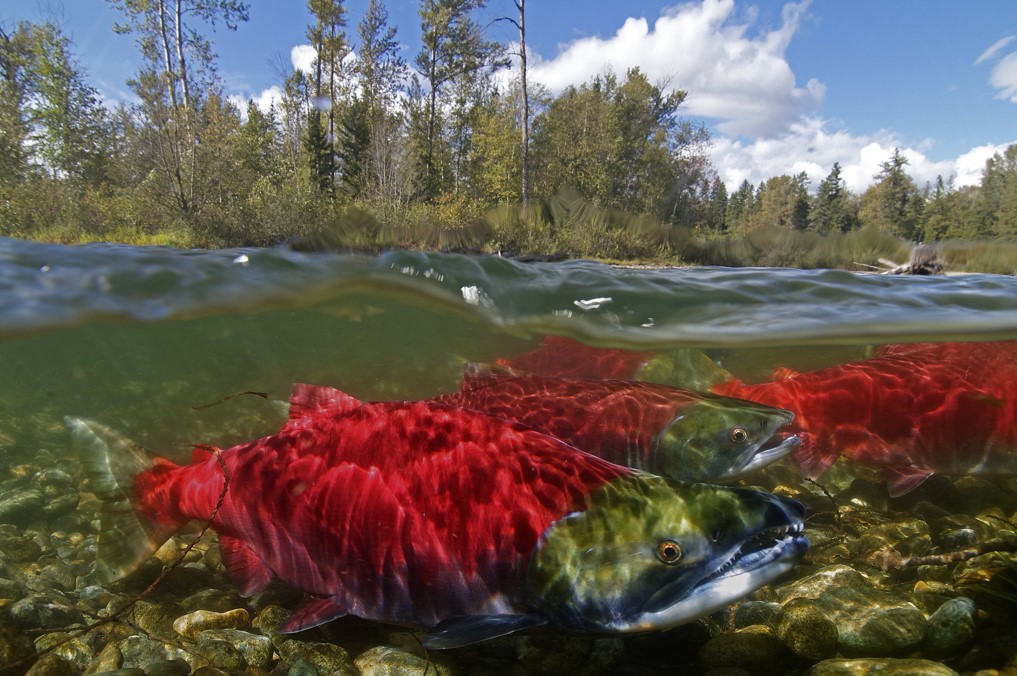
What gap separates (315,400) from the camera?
10.4 ft

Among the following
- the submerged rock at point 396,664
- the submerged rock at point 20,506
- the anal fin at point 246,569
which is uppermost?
the anal fin at point 246,569

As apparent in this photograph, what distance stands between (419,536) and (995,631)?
9.96 ft

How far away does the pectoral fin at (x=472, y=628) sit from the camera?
2023 millimetres

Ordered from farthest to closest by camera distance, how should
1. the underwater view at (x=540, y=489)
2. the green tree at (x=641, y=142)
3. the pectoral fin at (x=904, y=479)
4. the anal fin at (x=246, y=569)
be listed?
the green tree at (x=641, y=142) → the pectoral fin at (x=904, y=479) → the anal fin at (x=246, y=569) → the underwater view at (x=540, y=489)

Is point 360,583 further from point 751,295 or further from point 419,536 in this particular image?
point 751,295

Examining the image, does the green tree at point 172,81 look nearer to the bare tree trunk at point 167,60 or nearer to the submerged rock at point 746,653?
the bare tree trunk at point 167,60

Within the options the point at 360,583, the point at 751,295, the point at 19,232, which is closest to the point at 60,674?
the point at 360,583

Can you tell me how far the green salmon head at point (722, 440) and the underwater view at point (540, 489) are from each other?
0.7 inches

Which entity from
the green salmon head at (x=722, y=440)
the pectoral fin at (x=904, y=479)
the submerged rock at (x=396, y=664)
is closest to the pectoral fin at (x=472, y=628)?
the submerged rock at (x=396, y=664)

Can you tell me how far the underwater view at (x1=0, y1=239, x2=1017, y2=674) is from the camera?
90.6 inches

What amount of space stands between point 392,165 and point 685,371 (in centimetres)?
886

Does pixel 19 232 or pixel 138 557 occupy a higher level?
pixel 19 232

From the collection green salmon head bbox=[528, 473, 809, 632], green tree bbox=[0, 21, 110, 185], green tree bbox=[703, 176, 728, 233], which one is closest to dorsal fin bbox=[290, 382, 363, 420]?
green salmon head bbox=[528, 473, 809, 632]

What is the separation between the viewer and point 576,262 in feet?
27.7
